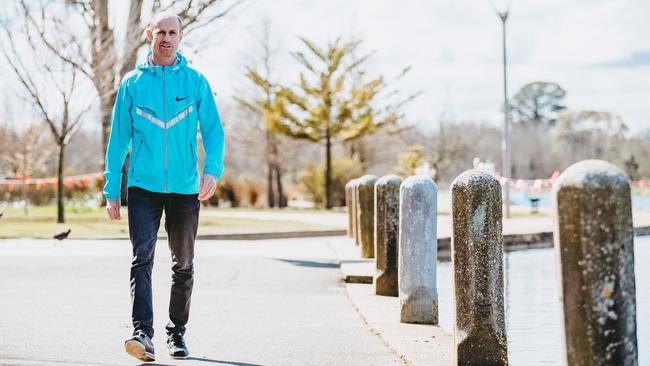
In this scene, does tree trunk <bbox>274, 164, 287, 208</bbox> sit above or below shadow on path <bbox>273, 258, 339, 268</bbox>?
above

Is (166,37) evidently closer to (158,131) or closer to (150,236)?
(158,131)

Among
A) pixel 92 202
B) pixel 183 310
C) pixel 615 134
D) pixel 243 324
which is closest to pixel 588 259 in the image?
pixel 183 310

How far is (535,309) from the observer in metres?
9.17

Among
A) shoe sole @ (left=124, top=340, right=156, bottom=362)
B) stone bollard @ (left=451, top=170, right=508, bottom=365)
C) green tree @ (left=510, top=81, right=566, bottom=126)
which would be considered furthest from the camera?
green tree @ (left=510, top=81, right=566, bottom=126)

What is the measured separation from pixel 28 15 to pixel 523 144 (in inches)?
3440

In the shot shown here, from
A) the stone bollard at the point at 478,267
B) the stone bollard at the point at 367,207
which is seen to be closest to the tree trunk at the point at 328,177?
the stone bollard at the point at 367,207

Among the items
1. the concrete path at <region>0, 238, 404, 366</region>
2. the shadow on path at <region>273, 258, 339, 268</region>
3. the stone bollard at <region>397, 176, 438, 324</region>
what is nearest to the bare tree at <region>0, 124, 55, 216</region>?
the concrete path at <region>0, 238, 404, 366</region>

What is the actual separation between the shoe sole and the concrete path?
138mm

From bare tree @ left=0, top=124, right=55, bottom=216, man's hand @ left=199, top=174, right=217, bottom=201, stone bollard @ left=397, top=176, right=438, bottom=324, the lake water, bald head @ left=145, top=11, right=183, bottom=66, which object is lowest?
the lake water

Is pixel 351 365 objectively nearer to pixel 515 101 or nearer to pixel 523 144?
pixel 523 144

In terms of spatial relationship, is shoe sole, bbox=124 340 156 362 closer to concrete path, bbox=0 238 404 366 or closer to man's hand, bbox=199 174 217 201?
concrete path, bbox=0 238 404 366

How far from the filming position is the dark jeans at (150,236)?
17.6ft

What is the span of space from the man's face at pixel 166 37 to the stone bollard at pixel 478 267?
1648mm

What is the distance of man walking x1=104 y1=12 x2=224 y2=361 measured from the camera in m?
5.35
